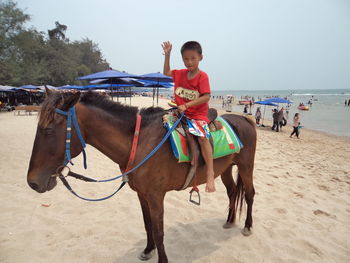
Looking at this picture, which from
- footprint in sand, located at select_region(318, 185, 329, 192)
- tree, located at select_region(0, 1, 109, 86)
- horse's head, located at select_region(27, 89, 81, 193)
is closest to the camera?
horse's head, located at select_region(27, 89, 81, 193)

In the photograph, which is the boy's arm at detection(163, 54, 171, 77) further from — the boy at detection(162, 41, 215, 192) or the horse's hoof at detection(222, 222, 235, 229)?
the horse's hoof at detection(222, 222, 235, 229)

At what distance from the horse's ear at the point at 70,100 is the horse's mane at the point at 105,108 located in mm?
23

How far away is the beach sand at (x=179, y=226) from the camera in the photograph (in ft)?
9.29

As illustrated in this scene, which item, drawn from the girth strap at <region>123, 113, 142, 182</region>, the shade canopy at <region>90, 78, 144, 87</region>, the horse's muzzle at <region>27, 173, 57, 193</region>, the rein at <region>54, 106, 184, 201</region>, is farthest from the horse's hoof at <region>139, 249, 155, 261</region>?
the shade canopy at <region>90, 78, 144, 87</region>

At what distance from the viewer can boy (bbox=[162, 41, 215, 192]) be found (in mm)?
2215

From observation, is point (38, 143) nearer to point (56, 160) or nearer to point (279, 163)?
point (56, 160)

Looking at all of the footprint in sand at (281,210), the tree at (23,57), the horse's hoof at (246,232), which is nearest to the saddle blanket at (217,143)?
the horse's hoof at (246,232)

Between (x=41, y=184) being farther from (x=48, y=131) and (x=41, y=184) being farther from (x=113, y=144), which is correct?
(x=113, y=144)

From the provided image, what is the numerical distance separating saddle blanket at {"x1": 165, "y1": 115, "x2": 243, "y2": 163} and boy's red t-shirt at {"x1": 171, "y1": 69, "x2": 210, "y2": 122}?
291 mm

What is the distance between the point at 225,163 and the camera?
9.73 ft

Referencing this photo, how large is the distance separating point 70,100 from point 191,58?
1.33 metres

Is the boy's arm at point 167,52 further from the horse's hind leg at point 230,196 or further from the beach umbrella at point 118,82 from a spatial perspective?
the beach umbrella at point 118,82

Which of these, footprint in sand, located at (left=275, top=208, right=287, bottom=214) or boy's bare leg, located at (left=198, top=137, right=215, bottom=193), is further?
footprint in sand, located at (left=275, top=208, right=287, bottom=214)

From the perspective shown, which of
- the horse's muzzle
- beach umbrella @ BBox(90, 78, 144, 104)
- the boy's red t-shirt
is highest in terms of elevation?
beach umbrella @ BBox(90, 78, 144, 104)
